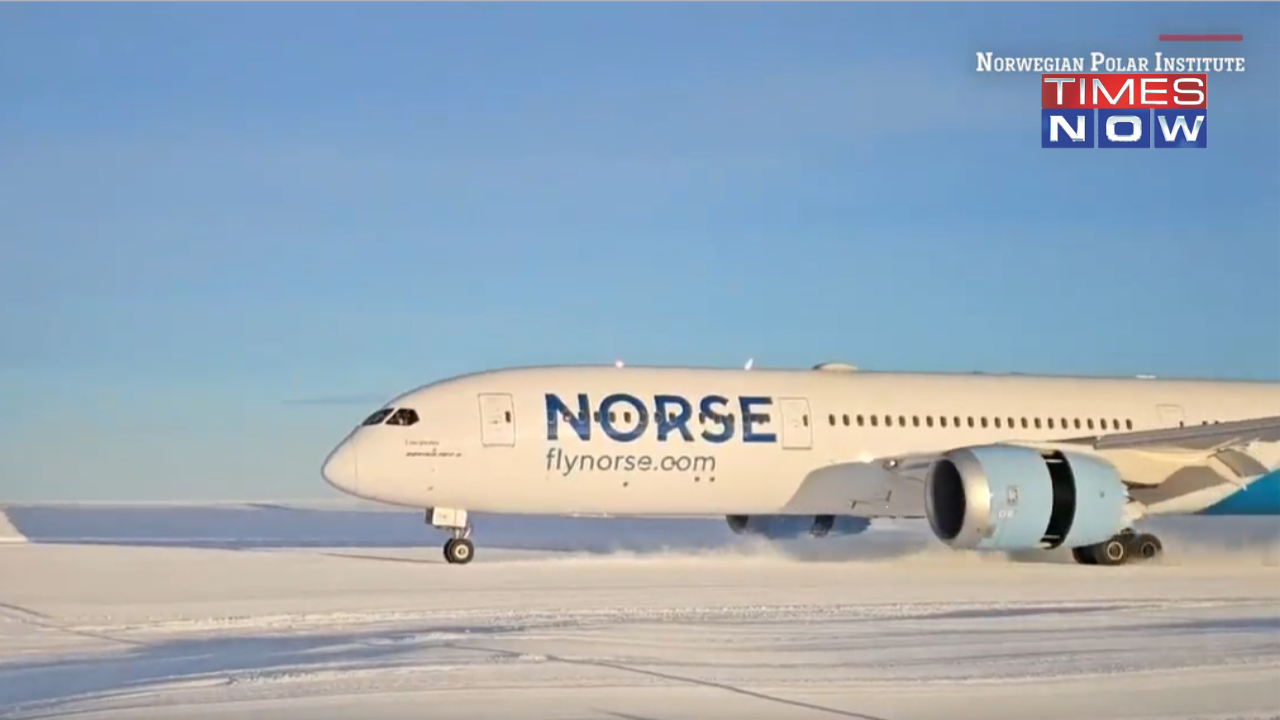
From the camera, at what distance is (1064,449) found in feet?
86.3

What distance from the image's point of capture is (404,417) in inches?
1022

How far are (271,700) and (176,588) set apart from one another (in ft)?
34.5

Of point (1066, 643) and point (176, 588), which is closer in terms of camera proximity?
point (1066, 643)

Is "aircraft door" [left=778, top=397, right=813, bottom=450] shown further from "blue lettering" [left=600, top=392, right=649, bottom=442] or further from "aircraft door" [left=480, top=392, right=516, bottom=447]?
"aircraft door" [left=480, top=392, right=516, bottom=447]

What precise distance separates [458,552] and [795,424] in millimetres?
6024

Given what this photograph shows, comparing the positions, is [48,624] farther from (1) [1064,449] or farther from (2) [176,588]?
(1) [1064,449]

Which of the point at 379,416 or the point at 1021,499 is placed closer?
the point at 1021,499

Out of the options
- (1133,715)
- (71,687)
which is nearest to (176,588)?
(71,687)

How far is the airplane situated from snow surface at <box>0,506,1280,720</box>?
0.96 meters

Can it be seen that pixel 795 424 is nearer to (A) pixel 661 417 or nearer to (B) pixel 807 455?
(B) pixel 807 455

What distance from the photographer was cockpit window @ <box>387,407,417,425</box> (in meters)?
25.9

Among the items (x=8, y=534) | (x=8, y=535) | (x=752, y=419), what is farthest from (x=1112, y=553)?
(x=8, y=534)

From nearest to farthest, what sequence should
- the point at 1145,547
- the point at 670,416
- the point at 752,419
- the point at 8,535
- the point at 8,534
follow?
the point at 670,416 < the point at 1145,547 < the point at 752,419 < the point at 8,535 < the point at 8,534

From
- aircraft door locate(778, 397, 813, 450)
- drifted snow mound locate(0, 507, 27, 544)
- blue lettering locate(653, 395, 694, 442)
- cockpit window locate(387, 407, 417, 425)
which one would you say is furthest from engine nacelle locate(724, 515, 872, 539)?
drifted snow mound locate(0, 507, 27, 544)
